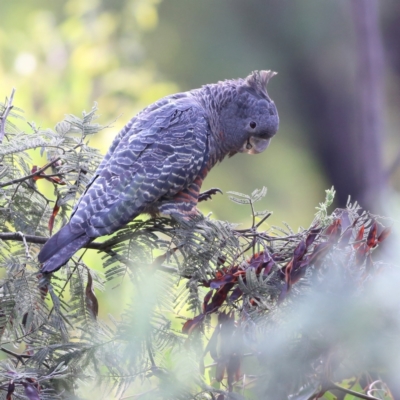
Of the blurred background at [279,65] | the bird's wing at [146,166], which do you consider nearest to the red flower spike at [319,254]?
the bird's wing at [146,166]

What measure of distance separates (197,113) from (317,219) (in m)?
0.82

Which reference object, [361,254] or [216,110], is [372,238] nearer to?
[361,254]

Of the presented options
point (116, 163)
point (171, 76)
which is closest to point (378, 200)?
point (116, 163)

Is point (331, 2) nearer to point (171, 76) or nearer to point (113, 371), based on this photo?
point (171, 76)

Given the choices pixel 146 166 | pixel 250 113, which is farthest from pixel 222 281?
pixel 250 113

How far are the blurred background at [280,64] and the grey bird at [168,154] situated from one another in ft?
7.91

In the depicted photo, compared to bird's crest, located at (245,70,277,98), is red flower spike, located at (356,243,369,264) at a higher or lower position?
lower

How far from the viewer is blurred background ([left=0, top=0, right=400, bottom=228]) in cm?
535

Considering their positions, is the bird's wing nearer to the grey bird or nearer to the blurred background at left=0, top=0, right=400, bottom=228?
the grey bird

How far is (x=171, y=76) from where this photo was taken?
851 centimetres

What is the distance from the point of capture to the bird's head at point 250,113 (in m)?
2.28

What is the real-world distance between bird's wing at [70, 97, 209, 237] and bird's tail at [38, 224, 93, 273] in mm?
48

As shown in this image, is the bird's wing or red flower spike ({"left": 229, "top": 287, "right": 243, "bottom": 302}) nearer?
red flower spike ({"left": 229, "top": 287, "right": 243, "bottom": 302})

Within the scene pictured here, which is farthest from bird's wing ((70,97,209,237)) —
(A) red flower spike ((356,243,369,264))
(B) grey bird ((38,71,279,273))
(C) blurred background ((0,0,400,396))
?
(C) blurred background ((0,0,400,396))
